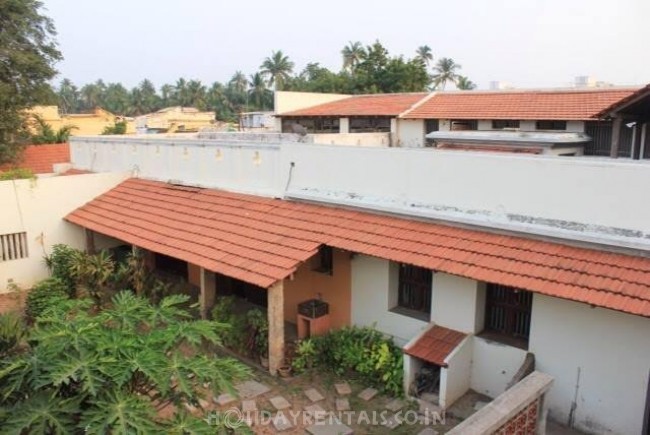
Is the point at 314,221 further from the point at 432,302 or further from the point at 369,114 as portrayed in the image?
the point at 369,114

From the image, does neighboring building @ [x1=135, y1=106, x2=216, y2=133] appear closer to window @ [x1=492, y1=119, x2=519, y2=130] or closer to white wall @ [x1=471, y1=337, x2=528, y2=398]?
window @ [x1=492, y1=119, x2=519, y2=130]

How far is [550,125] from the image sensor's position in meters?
20.5

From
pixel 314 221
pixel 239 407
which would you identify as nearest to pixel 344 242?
pixel 314 221

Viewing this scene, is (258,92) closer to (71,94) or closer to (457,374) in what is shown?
(71,94)

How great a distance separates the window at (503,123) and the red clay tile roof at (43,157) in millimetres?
19004

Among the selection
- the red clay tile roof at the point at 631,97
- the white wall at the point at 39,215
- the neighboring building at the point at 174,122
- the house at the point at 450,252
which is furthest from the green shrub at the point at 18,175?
the neighboring building at the point at 174,122

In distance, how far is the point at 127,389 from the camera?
5.36m

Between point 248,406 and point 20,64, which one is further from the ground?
point 20,64

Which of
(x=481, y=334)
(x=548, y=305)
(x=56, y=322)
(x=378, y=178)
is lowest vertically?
(x=481, y=334)

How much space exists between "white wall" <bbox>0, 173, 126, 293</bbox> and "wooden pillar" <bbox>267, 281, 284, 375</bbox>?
27.7 ft

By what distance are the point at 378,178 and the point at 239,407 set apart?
15.7ft

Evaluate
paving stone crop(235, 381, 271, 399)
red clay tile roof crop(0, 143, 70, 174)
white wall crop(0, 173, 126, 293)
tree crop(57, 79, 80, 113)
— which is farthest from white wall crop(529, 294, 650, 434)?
tree crop(57, 79, 80, 113)

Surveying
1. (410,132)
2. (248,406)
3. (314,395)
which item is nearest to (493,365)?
(314,395)

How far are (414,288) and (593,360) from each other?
3.27 meters
